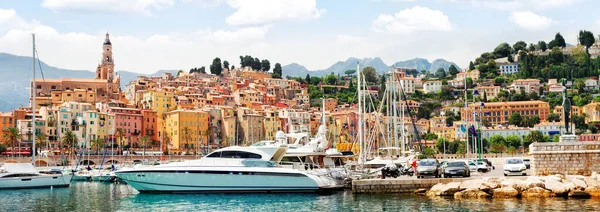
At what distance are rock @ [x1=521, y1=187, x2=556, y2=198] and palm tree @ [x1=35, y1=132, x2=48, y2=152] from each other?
237 ft

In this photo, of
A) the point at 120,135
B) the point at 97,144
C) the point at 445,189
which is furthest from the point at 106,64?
the point at 445,189

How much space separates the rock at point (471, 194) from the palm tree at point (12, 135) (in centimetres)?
A: 6751

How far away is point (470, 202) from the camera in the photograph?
26031 millimetres

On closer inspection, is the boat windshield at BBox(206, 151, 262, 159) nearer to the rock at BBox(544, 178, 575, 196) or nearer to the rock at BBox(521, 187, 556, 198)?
the rock at BBox(521, 187, 556, 198)

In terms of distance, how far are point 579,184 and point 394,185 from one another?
303 inches

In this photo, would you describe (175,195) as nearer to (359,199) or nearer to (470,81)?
(359,199)

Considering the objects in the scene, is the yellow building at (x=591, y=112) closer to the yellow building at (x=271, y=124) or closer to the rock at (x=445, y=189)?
the yellow building at (x=271, y=124)

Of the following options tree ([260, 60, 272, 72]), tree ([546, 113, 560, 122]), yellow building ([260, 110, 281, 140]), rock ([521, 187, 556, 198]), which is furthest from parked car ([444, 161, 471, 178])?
tree ([260, 60, 272, 72])

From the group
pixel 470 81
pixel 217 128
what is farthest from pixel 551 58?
pixel 217 128

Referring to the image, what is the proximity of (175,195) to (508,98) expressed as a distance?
129 m

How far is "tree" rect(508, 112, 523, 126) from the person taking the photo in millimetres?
130750

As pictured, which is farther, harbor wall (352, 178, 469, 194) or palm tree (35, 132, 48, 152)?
palm tree (35, 132, 48, 152)

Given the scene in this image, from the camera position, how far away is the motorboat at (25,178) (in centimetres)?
4309

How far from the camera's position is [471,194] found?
27625 mm
